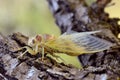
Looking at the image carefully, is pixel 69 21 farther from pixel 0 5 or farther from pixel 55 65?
pixel 0 5

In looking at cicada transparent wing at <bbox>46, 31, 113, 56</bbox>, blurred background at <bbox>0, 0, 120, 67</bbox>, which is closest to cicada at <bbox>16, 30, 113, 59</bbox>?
cicada transparent wing at <bbox>46, 31, 113, 56</bbox>

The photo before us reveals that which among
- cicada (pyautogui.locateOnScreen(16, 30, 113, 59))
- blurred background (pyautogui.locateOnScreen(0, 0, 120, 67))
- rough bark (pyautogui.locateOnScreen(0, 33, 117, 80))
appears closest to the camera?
rough bark (pyautogui.locateOnScreen(0, 33, 117, 80))

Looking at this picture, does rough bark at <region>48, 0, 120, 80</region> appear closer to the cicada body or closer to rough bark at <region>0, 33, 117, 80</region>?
the cicada body

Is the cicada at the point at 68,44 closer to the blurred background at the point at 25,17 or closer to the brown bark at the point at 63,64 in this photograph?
the brown bark at the point at 63,64

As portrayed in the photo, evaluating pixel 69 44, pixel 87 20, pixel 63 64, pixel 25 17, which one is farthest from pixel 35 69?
pixel 25 17

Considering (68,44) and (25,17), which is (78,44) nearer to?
(68,44)

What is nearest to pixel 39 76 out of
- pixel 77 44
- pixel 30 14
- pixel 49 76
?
pixel 49 76

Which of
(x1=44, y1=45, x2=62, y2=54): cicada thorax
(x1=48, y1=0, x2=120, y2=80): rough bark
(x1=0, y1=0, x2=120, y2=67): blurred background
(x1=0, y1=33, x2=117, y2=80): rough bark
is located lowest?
(x1=0, y1=33, x2=117, y2=80): rough bark
